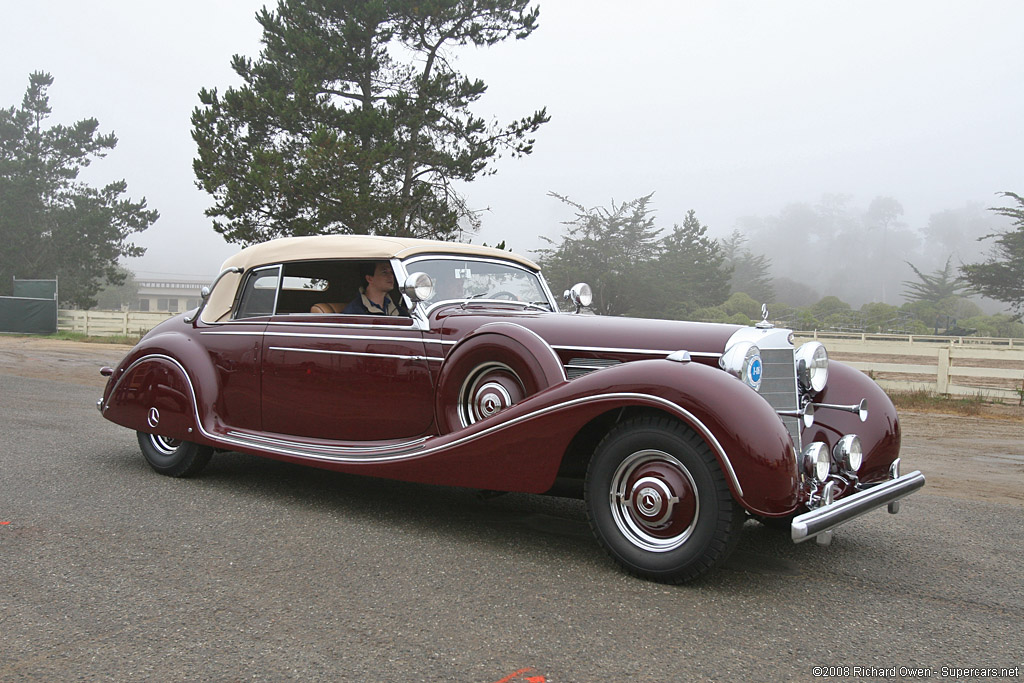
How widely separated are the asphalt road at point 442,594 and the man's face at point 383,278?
136 cm

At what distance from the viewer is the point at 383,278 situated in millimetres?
5098

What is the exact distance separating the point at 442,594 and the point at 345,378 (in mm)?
1835

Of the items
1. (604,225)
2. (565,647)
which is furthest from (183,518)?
(604,225)

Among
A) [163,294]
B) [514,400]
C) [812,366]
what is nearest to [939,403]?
[812,366]

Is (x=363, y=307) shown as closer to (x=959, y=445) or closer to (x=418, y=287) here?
(x=418, y=287)

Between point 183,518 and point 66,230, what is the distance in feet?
147

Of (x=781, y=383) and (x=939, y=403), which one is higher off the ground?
(x=781, y=383)

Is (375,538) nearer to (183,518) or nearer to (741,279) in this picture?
(183,518)

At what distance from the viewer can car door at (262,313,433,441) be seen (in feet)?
15.0

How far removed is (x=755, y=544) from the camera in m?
4.25

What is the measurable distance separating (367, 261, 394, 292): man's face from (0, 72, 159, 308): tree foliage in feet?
141

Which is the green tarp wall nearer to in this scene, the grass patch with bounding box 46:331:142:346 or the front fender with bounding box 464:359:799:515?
the grass patch with bounding box 46:331:142:346

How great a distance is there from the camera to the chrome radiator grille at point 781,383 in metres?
3.96

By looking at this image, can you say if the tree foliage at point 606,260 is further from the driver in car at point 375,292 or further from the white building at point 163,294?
the white building at point 163,294
